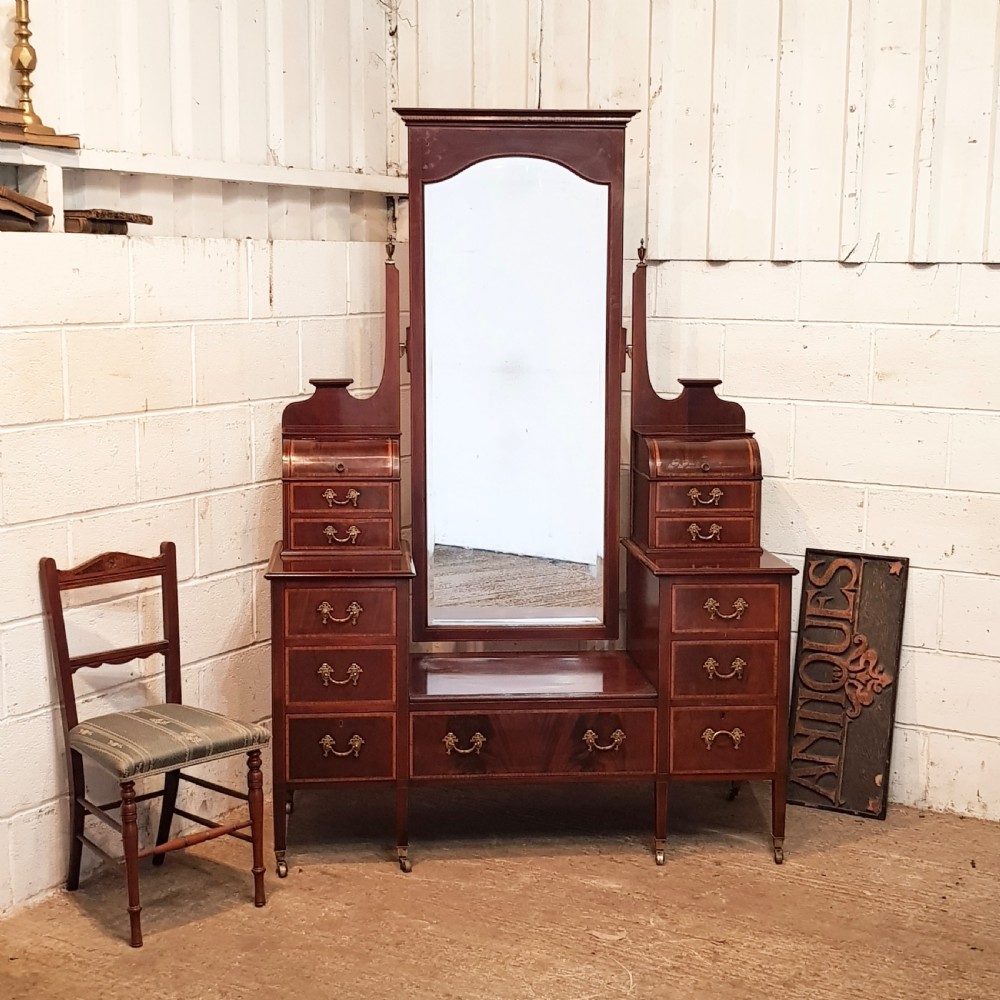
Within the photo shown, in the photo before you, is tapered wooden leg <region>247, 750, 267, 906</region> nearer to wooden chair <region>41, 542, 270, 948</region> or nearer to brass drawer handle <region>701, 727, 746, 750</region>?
wooden chair <region>41, 542, 270, 948</region>

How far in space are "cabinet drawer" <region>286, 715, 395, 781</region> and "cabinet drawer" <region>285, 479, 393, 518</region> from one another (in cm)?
52

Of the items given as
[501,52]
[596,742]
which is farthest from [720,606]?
[501,52]

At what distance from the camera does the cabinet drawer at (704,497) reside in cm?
355

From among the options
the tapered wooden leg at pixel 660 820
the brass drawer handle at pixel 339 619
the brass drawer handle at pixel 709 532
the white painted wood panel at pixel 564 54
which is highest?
the white painted wood panel at pixel 564 54

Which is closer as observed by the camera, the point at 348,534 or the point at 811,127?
the point at 348,534

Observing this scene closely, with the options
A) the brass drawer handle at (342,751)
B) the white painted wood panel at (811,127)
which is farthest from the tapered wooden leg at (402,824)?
the white painted wood panel at (811,127)

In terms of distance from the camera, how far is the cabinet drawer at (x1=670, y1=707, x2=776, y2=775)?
11.2 ft

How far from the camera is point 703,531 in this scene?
3574mm

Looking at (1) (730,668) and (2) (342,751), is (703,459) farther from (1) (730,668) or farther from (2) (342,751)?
(2) (342,751)

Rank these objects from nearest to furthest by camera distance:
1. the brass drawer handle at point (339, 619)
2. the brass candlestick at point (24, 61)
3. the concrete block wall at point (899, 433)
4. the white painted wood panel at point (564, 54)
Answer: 1. the brass candlestick at point (24, 61)
2. the brass drawer handle at point (339, 619)
3. the concrete block wall at point (899, 433)
4. the white painted wood panel at point (564, 54)

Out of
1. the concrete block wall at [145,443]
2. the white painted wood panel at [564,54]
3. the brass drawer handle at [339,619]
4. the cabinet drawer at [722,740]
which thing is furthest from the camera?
the white painted wood panel at [564,54]

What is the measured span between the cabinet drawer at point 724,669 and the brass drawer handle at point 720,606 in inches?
2.6

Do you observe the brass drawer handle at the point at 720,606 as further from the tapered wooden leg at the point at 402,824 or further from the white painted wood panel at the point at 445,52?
the white painted wood panel at the point at 445,52

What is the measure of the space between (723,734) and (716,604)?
1.09 ft
